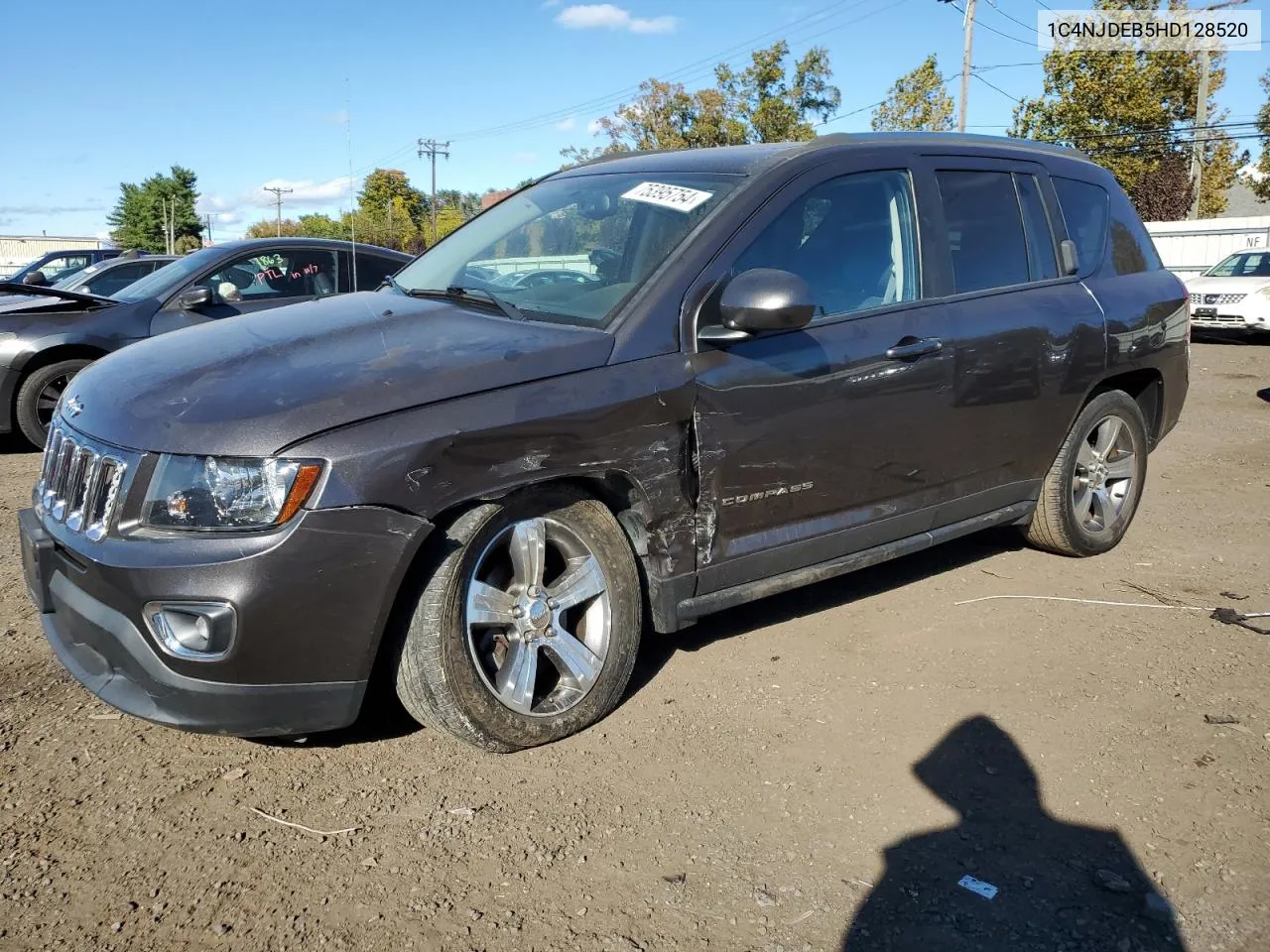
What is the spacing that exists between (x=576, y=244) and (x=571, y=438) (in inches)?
44.3

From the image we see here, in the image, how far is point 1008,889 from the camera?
2.56 metres

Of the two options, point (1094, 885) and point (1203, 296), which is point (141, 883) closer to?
point (1094, 885)

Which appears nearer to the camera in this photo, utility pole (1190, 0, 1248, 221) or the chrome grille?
the chrome grille

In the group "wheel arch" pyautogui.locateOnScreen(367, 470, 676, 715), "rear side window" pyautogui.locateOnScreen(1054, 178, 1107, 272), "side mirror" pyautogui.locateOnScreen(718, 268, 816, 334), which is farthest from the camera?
"rear side window" pyautogui.locateOnScreen(1054, 178, 1107, 272)

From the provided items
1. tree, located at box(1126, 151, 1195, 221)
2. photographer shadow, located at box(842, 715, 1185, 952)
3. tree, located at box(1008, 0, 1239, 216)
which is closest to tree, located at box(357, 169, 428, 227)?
photographer shadow, located at box(842, 715, 1185, 952)

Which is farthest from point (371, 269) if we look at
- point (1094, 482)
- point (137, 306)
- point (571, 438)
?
point (571, 438)

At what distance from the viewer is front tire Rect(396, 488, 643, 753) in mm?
2936

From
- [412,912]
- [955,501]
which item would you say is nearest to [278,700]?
[412,912]

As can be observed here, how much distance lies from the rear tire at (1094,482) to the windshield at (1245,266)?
A: 1423cm

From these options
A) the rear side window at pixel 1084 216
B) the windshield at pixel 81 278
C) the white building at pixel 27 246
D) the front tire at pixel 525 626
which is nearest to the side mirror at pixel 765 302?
the front tire at pixel 525 626

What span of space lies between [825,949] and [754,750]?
939 millimetres

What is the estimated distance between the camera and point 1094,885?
258 centimetres

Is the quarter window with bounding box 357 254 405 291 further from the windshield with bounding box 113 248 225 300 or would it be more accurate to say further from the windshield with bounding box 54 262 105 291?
the windshield with bounding box 54 262 105 291

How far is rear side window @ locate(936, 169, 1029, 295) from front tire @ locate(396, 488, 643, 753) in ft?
6.49
